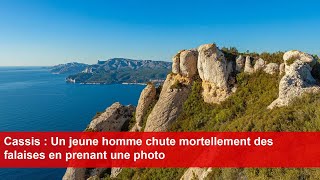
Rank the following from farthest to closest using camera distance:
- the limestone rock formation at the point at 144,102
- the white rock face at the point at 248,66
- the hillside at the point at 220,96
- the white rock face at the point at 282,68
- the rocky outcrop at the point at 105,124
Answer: the limestone rock formation at the point at 144,102, the rocky outcrop at the point at 105,124, the white rock face at the point at 248,66, the white rock face at the point at 282,68, the hillside at the point at 220,96

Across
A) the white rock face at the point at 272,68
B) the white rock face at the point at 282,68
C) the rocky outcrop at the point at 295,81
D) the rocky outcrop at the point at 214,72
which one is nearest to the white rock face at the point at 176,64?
the rocky outcrop at the point at 214,72

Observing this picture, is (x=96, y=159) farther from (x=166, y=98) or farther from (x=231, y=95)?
(x=231, y=95)

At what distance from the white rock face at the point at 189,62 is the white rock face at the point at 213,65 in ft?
7.65

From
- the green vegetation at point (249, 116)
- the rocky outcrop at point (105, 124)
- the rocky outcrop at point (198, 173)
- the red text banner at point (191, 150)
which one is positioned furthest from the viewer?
the rocky outcrop at point (105, 124)

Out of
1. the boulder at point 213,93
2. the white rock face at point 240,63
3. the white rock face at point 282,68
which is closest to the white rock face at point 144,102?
the boulder at point 213,93

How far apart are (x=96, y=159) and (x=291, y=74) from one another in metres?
36.9

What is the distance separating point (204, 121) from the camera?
4612 cm

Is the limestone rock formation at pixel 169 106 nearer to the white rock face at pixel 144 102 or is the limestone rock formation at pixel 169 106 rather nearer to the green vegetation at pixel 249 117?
the green vegetation at pixel 249 117

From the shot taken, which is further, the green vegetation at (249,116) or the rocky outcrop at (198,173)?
the rocky outcrop at (198,173)

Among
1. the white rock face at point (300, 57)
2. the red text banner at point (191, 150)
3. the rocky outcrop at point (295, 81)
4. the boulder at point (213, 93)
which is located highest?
the white rock face at point (300, 57)

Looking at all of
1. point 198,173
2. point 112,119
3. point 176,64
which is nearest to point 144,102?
point 112,119

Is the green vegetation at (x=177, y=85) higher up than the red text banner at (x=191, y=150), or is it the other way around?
the green vegetation at (x=177, y=85)

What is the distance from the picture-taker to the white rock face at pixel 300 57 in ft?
124

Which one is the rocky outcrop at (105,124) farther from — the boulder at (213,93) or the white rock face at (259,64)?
the white rock face at (259,64)
